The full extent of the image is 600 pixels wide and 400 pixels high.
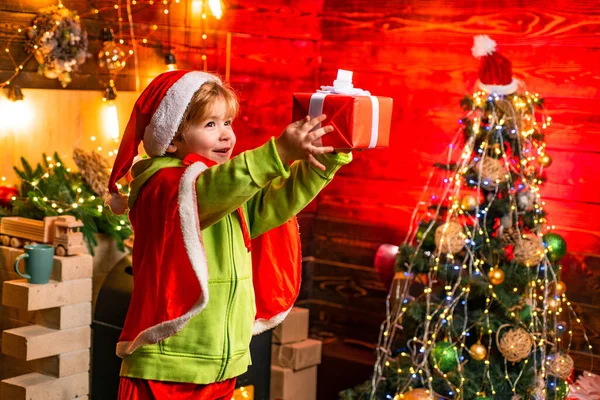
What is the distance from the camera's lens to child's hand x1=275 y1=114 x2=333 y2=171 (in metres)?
1.80

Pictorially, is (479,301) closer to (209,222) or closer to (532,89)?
(532,89)

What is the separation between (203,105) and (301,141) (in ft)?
0.95

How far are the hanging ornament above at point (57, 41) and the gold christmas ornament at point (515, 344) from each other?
5.57 feet

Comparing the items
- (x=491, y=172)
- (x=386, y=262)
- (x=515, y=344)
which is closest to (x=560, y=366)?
(x=515, y=344)

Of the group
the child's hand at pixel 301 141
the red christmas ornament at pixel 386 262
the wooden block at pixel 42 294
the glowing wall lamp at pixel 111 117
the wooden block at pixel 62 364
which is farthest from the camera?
the red christmas ornament at pixel 386 262

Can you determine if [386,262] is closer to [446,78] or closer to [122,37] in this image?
[446,78]

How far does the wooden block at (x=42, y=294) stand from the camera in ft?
9.53

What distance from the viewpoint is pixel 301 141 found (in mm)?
1801

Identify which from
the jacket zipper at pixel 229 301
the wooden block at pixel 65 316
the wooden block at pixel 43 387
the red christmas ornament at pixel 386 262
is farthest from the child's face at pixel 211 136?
the red christmas ornament at pixel 386 262

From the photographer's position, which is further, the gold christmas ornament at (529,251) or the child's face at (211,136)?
the gold christmas ornament at (529,251)

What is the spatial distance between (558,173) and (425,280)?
633 mm

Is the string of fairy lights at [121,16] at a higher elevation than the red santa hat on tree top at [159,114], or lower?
higher

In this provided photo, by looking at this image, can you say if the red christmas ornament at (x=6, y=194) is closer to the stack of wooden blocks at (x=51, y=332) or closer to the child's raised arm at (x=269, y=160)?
the stack of wooden blocks at (x=51, y=332)

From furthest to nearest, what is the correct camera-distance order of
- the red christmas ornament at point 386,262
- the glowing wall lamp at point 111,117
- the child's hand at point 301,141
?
the red christmas ornament at point 386,262 → the glowing wall lamp at point 111,117 → the child's hand at point 301,141
